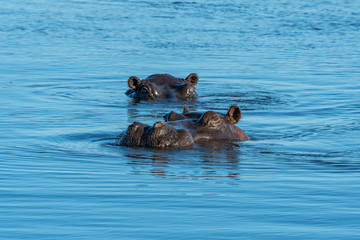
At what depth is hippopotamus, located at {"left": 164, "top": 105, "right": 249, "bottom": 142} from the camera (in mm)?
11031

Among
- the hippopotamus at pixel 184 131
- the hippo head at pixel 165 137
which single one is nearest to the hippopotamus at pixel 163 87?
the hippopotamus at pixel 184 131

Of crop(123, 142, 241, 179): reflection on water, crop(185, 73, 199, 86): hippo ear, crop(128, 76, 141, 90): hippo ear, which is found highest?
crop(185, 73, 199, 86): hippo ear

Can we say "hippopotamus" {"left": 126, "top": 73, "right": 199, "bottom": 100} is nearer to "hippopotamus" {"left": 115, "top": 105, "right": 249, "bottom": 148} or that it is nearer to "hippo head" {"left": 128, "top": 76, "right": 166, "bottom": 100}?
"hippo head" {"left": 128, "top": 76, "right": 166, "bottom": 100}

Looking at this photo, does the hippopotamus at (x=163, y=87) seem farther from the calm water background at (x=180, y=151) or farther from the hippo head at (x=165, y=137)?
the hippo head at (x=165, y=137)

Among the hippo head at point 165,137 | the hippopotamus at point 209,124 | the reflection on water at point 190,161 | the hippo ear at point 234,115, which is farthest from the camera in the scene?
the hippo ear at point 234,115

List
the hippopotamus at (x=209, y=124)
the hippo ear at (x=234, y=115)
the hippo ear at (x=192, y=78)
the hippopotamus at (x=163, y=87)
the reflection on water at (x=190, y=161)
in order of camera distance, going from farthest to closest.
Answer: the hippo ear at (x=192, y=78) → the hippopotamus at (x=163, y=87) → the hippo ear at (x=234, y=115) → the hippopotamus at (x=209, y=124) → the reflection on water at (x=190, y=161)

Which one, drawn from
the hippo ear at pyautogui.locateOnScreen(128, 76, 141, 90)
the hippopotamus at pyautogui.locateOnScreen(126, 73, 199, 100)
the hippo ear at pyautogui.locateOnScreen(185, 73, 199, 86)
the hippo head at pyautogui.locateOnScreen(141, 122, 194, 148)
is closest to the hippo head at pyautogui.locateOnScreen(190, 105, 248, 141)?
the hippo head at pyautogui.locateOnScreen(141, 122, 194, 148)

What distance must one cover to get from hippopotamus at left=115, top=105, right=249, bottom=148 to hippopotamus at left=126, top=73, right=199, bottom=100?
17.1ft

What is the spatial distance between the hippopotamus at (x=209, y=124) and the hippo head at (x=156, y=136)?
39 centimetres

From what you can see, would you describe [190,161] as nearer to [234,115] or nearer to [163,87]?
[234,115]

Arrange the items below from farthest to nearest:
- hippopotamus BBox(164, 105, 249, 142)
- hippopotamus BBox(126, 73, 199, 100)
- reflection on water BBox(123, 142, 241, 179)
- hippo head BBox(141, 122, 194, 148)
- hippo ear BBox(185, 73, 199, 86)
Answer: hippo ear BBox(185, 73, 199, 86)
hippopotamus BBox(126, 73, 199, 100)
hippopotamus BBox(164, 105, 249, 142)
hippo head BBox(141, 122, 194, 148)
reflection on water BBox(123, 142, 241, 179)

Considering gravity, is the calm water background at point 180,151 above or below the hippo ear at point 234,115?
below

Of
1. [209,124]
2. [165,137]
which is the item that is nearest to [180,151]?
[165,137]

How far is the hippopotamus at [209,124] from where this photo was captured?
11.0m
